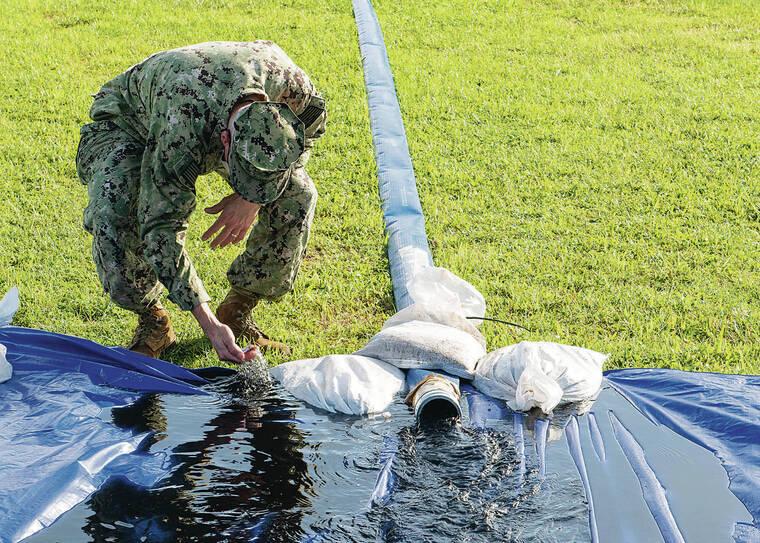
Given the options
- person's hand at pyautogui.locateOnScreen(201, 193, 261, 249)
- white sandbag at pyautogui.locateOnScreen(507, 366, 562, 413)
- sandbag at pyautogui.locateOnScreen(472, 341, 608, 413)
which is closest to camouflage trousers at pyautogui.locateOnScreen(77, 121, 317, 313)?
person's hand at pyautogui.locateOnScreen(201, 193, 261, 249)

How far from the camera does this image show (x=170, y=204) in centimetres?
258

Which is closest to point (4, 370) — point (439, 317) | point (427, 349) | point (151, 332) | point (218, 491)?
point (151, 332)

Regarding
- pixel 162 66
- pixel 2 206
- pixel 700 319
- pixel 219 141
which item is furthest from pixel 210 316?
pixel 2 206

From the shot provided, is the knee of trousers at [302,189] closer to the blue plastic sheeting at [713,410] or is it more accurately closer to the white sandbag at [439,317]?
the white sandbag at [439,317]

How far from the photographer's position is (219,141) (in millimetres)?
2645

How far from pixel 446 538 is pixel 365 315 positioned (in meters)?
1.82

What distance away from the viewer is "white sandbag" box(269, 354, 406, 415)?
2748mm

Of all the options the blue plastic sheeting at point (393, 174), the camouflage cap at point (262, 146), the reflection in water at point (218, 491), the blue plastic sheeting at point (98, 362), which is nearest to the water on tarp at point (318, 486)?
the reflection in water at point (218, 491)

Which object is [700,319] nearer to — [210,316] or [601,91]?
[210,316]

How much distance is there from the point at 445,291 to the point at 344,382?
2.48 ft

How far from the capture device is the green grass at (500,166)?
12.2 ft

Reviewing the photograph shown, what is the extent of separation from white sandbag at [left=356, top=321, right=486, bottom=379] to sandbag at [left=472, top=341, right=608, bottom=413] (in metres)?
0.08

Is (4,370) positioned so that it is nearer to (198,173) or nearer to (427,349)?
(198,173)

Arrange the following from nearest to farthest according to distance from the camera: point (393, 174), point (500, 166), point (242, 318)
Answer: point (242, 318) → point (393, 174) → point (500, 166)
